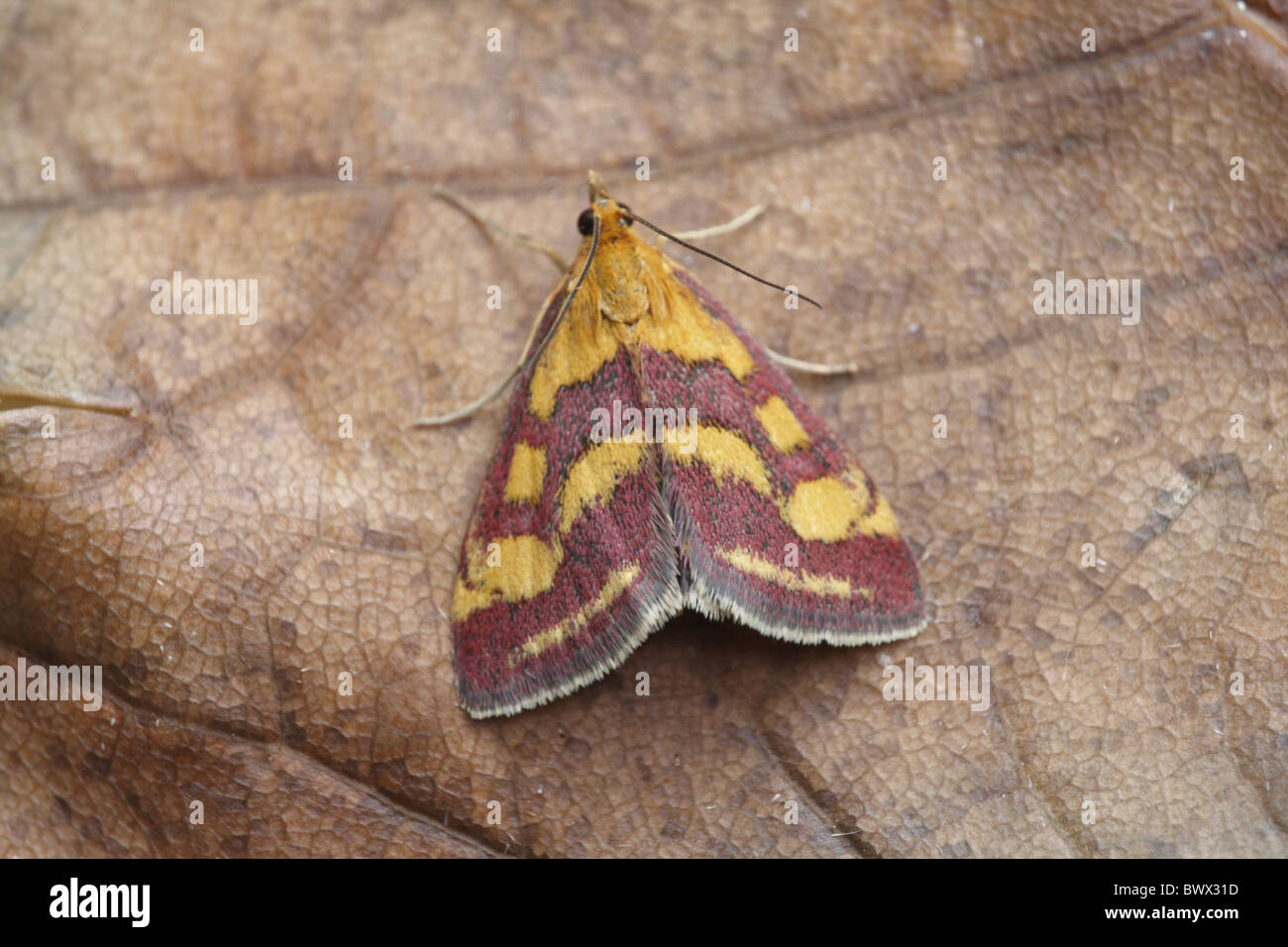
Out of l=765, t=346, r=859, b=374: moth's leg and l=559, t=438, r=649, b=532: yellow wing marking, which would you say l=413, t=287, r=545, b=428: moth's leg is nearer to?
l=559, t=438, r=649, b=532: yellow wing marking

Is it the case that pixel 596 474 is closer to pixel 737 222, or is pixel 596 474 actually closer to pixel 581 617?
pixel 581 617

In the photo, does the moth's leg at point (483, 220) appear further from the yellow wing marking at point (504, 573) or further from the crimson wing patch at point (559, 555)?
the yellow wing marking at point (504, 573)

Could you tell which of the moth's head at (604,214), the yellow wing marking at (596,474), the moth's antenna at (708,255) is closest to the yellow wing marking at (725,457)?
the yellow wing marking at (596,474)

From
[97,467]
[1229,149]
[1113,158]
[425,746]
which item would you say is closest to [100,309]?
[97,467]

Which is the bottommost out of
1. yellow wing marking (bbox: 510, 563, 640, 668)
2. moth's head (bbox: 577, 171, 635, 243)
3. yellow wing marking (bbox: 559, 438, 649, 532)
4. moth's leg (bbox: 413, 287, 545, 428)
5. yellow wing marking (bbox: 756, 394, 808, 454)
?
yellow wing marking (bbox: 510, 563, 640, 668)

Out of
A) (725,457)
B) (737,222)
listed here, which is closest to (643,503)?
(725,457)

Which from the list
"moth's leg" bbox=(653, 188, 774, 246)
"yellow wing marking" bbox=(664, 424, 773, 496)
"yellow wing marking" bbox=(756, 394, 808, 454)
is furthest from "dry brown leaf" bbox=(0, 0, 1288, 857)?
"yellow wing marking" bbox=(664, 424, 773, 496)

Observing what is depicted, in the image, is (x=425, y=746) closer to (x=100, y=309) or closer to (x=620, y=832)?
(x=620, y=832)
